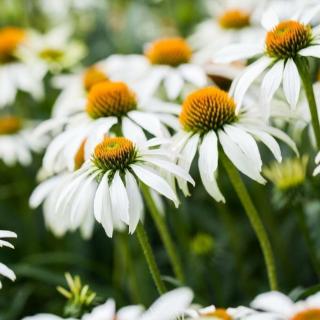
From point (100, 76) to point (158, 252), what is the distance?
588 mm

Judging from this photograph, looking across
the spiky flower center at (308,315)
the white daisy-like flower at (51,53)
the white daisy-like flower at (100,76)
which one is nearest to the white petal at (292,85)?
the spiky flower center at (308,315)

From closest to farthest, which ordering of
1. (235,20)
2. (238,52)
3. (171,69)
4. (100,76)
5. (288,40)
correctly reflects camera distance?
(288,40) → (238,52) → (171,69) → (100,76) → (235,20)

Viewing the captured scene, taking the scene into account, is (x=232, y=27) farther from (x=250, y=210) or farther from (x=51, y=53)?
(x=250, y=210)

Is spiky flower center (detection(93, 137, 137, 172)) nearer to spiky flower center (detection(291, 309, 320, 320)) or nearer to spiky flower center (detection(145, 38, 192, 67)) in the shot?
spiky flower center (detection(291, 309, 320, 320))

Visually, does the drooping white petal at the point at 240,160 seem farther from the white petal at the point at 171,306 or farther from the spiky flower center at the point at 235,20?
the spiky flower center at the point at 235,20

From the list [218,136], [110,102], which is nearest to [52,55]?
[110,102]

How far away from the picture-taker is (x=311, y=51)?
1390 millimetres

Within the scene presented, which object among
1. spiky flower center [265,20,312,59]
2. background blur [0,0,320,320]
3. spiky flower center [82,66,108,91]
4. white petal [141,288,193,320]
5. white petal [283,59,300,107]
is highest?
spiky flower center [82,66,108,91]

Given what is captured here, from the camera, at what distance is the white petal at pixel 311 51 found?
1.37 meters

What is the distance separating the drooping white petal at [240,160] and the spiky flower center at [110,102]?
0.37 m

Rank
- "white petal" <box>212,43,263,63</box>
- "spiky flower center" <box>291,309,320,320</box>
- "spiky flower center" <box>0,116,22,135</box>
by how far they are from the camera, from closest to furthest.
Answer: "spiky flower center" <box>291,309,320,320</box>
"white petal" <box>212,43,263,63</box>
"spiky flower center" <box>0,116,22,135</box>

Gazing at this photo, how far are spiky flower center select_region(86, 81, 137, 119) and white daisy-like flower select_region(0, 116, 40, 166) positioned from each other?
24.1 inches

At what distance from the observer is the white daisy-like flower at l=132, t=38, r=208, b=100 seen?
6.50 ft

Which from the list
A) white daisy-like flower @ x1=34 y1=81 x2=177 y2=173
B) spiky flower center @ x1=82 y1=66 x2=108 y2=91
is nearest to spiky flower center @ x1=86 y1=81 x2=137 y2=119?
white daisy-like flower @ x1=34 y1=81 x2=177 y2=173
